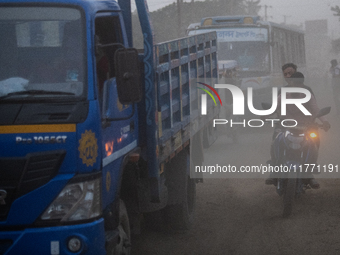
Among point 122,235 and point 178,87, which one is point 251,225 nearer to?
point 178,87

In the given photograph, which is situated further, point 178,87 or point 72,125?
point 178,87

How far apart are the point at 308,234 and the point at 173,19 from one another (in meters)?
41.2

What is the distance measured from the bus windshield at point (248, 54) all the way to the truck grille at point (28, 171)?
13.6m

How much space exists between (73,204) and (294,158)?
372 cm

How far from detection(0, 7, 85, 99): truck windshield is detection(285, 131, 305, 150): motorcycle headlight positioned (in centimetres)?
352

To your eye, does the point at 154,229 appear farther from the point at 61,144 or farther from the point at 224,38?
the point at 224,38

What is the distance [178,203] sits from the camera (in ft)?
20.5

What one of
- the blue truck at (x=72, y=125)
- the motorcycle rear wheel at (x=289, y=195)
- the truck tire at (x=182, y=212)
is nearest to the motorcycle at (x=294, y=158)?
the motorcycle rear wheel at (x=289, y=195)

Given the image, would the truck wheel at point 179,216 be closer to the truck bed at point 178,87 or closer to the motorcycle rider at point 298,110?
the truck bed at point 178,87

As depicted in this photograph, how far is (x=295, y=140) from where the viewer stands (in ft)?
22.1

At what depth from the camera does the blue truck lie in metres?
3.58

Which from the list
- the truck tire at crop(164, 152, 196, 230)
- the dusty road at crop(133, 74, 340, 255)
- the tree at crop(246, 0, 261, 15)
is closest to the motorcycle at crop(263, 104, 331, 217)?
the dusty road at crop(133, 74, 340, 255)

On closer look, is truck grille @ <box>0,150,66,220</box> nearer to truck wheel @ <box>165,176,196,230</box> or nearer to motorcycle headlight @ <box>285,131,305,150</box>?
truck wheel @ <box>165,176,196,230</box>

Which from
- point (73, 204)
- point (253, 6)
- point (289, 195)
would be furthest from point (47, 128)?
point (253, 6)
